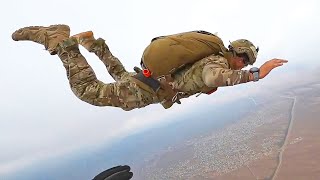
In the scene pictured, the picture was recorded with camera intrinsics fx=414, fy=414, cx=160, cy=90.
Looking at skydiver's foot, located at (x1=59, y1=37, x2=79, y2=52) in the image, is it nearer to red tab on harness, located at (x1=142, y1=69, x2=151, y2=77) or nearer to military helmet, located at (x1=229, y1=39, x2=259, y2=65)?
red tab on harness, located at (x1=142, y1=69, x2=151, y2=77)

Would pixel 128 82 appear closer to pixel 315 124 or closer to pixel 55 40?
pixel 55 40

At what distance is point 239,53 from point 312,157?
15841 cm

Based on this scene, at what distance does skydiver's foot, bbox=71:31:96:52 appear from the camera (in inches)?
284

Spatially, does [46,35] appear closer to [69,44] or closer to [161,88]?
[69,44]

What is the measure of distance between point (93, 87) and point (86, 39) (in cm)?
92

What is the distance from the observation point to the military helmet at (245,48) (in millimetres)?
6391

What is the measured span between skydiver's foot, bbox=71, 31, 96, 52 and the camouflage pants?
0.40m

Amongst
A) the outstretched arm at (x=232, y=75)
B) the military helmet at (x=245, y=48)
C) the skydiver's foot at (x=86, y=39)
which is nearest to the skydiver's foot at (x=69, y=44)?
the skydiver's foot at (x=86, y=39)

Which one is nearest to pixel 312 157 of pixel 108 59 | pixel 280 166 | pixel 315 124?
pixel 280 166

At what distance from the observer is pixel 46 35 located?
7031 millimetres

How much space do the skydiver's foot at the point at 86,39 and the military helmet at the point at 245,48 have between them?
242 cm

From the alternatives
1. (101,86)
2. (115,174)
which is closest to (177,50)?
(101,86)

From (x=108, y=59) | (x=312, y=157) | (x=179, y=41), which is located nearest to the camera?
(x=179, y=41)

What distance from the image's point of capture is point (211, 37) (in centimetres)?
645
